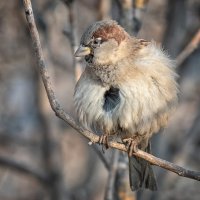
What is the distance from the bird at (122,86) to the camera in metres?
3.88

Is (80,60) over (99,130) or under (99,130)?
Answer: over

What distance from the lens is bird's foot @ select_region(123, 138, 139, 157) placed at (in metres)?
3.66

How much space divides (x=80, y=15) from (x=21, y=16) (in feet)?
3.77

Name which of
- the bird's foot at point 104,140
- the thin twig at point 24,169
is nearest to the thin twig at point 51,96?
the bird's foot at point 104,140

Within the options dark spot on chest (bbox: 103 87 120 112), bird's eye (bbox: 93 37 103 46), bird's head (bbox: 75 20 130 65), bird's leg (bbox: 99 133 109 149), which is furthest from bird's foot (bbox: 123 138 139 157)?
bird's eye (bbox: 93 37 103 46)

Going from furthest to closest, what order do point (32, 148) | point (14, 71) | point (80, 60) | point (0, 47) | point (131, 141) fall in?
point (32, 148), point (14, 71), point (0, 47), point (80, 60), point (131, 141)

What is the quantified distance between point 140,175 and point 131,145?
0.58 meters

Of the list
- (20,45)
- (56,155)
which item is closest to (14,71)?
(20,45)

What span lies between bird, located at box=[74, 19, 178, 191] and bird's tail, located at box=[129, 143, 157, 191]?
11.4 inches

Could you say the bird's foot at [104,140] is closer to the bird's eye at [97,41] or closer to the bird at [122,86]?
the bird at [122,86]

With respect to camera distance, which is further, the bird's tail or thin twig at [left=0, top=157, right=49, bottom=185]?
thin twig at [left=0, top=157, right=49, bottom=185]

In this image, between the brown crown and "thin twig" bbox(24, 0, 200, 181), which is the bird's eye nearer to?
the brown crown

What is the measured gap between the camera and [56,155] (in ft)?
19.0

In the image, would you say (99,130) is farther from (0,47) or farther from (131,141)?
(0,47)
